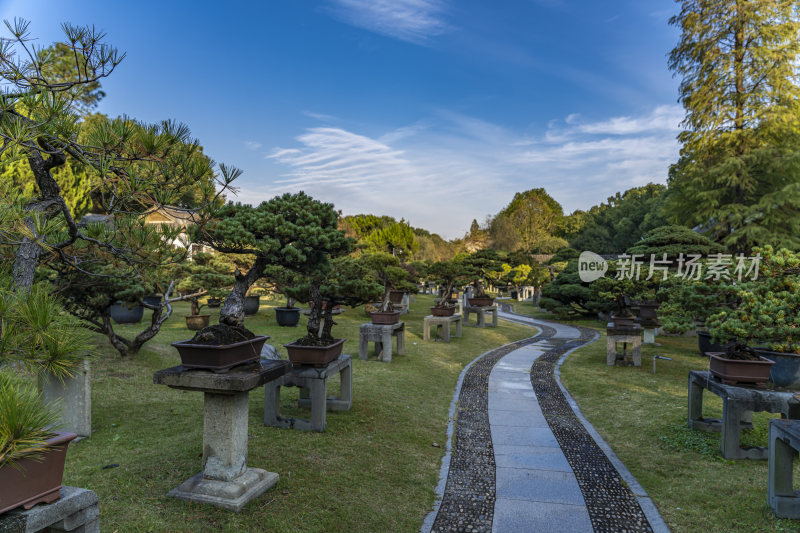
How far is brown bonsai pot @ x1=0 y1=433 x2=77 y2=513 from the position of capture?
1734 mm

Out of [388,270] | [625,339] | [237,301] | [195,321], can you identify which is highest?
[388,270]

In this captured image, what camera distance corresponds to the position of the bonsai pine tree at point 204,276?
11.0 meters

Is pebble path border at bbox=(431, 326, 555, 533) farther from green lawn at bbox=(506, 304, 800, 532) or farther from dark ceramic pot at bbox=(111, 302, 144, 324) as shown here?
dark ceramic pot at bbox=(111, 302, 144, 324)

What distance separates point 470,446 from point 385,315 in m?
4.85

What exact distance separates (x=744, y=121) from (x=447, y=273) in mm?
10675

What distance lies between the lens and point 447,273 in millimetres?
14688

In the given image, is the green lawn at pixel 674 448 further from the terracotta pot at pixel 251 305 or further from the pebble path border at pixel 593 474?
the terracotta pot at pixel 251 305

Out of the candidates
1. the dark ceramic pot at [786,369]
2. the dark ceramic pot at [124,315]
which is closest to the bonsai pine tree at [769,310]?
the dark ceramic pot at [786,369]

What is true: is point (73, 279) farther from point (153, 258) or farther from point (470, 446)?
point (470, 446)

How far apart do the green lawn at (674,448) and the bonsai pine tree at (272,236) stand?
3.88 metres

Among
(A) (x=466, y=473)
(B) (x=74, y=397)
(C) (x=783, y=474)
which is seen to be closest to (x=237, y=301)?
(B) (x=74, y=397)

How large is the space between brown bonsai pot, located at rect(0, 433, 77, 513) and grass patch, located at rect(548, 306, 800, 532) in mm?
4162

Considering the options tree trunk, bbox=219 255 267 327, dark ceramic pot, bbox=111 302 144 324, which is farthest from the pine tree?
dark ceramic pot, bbox=111 302 144 324

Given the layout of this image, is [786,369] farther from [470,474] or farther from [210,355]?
[210,355]
